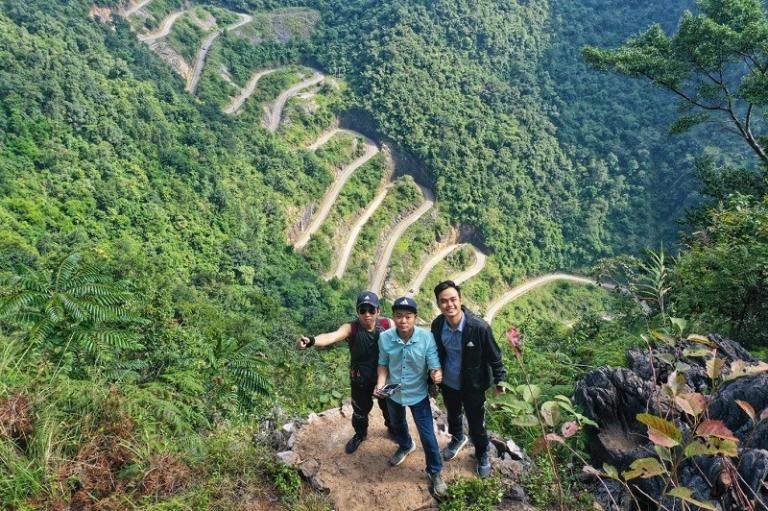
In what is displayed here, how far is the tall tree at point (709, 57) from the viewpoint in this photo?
11398 millimetres

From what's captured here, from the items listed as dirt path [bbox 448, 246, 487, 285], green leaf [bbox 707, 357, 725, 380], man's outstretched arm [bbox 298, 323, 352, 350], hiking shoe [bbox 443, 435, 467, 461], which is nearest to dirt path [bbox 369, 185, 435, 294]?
dirt path [bbox 448, 246, 487, 285]

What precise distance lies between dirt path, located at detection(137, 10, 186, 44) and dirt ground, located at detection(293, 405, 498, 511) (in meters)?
61.7

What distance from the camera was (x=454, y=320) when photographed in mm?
4344

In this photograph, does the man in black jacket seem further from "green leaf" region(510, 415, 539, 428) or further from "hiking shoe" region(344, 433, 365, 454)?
"green leaf" region(510, 415, 539, 428)

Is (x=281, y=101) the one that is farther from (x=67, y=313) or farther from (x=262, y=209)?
(x=67, y=313)

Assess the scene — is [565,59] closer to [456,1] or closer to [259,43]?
[456,1]

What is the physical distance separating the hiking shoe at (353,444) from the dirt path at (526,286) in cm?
4139

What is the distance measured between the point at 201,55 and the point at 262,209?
27.7m

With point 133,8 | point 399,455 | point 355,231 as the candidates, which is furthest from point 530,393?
point 133,8

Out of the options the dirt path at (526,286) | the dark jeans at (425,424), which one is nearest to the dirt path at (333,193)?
the dirt path at (526,286)

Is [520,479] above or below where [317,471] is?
above

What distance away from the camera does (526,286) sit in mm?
50344

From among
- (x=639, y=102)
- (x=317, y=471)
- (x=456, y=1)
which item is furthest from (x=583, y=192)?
(x=317, y=471)

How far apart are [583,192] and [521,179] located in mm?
8630
